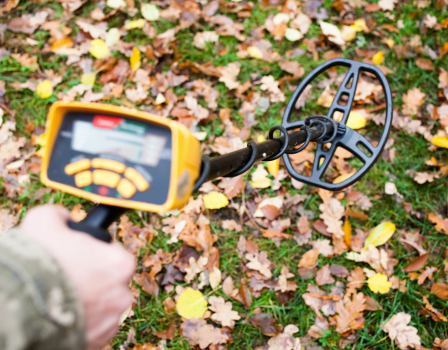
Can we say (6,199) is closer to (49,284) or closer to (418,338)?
(49,284)

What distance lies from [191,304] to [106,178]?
1589 mm

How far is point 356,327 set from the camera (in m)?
2.09

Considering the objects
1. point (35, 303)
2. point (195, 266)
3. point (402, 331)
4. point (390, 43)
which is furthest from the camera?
point (390, 43)

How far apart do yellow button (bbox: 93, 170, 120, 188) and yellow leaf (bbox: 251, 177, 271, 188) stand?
1.72m

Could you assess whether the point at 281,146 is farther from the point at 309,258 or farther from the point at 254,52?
the point at 254,52

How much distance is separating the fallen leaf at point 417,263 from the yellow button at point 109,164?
2163mm

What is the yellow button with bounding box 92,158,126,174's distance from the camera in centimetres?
88

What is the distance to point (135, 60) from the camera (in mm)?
2896

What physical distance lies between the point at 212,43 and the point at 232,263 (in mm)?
1976

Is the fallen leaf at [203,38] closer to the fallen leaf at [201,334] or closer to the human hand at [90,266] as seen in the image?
the fallen leaf at [201,334]

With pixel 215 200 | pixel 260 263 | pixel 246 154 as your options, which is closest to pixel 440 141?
pixel 260 263

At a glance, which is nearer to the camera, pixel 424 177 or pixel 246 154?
pixel 246 154

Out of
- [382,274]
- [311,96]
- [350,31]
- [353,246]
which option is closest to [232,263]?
[353,246]

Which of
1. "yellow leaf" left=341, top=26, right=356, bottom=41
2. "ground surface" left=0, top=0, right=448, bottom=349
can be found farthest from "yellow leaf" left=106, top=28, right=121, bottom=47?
"yellow leaf" left=341, top=26, right=356, bottom=41
